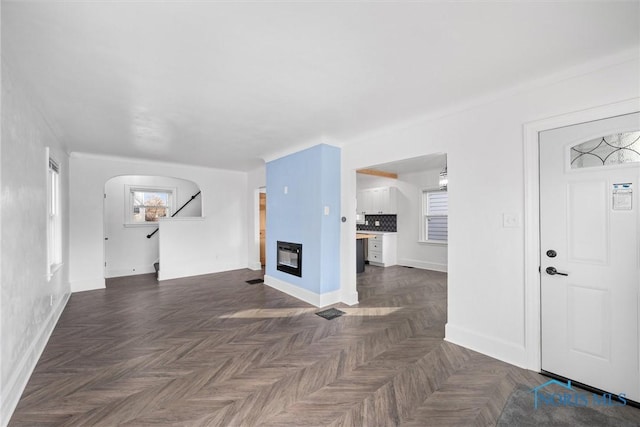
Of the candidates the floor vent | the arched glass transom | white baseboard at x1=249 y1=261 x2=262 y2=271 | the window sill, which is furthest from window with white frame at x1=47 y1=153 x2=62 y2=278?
the window sill

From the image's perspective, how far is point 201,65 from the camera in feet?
7.10

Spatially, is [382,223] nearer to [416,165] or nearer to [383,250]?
[383,250]

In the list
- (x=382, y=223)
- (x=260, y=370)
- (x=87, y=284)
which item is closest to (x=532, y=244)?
(x=260, y=370)

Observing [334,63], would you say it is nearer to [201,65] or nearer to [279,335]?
[201,65]

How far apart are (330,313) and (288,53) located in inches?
126

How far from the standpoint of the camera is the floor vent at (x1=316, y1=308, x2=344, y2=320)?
3.82 metres

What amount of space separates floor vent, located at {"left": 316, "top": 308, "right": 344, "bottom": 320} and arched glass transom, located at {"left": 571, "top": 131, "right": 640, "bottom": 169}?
9.81 ft

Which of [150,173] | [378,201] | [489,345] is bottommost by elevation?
[489,345]

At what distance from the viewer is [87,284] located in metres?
5.22

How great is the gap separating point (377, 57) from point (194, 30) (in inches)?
48.8

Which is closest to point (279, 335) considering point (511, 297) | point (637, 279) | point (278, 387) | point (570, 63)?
point (278, 387)

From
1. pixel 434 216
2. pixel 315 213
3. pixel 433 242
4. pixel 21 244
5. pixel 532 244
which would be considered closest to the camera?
pixel 21 244

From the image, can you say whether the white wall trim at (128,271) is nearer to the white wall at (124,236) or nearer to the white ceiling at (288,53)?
the white wall at (124,236)

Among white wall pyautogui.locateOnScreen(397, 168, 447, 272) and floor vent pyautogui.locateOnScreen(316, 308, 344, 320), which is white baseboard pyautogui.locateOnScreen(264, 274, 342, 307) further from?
white wall pyautogui.locateOnScreen(397, 168, 447, 272)
